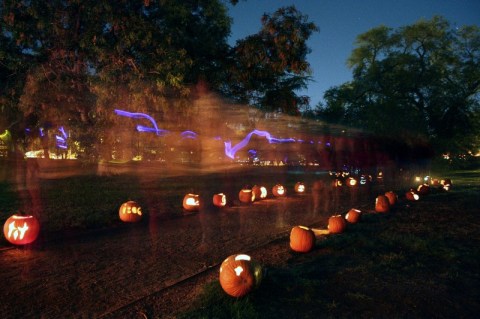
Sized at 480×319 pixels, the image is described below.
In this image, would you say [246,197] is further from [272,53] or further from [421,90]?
[421,90]

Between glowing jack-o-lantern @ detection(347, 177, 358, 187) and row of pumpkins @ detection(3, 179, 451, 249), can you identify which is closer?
row of pumpkins @ detection(3, 179, 451, 249)

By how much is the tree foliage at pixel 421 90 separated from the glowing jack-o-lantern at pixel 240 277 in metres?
21.2

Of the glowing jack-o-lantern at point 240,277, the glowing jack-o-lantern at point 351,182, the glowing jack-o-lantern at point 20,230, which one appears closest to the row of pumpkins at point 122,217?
the glowing jack-o-lantern at point 20,230

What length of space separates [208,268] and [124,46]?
7.50 m

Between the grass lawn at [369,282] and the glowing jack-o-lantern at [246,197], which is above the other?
the glowing jack-o-lantern at [246,197]

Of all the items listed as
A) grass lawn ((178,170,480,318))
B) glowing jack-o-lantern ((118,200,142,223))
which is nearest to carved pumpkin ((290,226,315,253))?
grass lawn ((178,170,480,318))

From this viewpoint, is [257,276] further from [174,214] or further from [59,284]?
[174,214]

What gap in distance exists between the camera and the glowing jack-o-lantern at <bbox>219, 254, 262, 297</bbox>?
470 centimetres

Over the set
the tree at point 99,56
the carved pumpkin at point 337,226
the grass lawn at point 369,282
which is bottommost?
the grass lawn at point 369,282

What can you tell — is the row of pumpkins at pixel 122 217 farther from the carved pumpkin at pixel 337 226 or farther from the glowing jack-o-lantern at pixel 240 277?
the carved pumpkin at pixel 337 226

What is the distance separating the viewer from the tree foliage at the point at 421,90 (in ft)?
81.4

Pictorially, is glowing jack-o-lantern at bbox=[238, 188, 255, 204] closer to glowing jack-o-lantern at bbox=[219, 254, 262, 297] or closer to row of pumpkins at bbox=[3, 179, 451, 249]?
row of pumpkins at bbox=[3, 179, 451, 249]

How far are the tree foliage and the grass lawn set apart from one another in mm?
17356

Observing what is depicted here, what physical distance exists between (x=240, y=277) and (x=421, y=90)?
2776 cm
